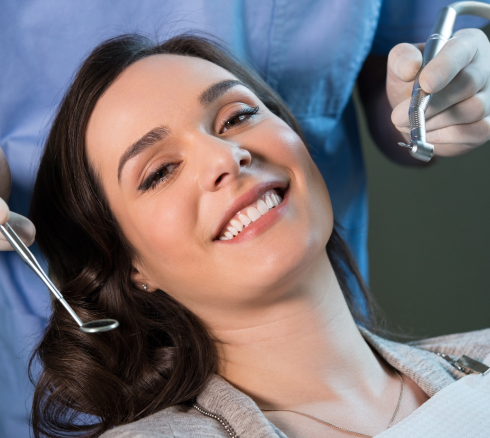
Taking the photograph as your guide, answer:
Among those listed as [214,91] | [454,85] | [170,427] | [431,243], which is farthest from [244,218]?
[431,243]

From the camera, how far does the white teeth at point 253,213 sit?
2.73 feet

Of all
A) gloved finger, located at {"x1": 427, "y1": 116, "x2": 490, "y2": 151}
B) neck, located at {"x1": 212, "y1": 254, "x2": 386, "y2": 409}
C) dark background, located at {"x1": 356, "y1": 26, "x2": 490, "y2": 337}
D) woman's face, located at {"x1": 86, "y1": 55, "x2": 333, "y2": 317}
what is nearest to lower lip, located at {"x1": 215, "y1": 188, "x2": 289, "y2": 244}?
woman's face, located at {"x1": 86, "y1": 55, "x2": 333, "y2": 317}

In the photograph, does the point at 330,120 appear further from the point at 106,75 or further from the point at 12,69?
the point at 12,69

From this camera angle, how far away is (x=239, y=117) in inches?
37.6

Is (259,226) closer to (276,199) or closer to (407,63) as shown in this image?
(276,199)

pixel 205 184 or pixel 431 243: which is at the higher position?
pixel 205 184

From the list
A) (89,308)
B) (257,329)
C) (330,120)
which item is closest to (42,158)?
(89,308)

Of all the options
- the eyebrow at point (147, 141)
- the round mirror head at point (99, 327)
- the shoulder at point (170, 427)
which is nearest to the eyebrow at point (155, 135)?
the eyebrow at point (147, 141)

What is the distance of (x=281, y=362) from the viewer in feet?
3.05

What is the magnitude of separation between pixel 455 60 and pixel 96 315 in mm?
756

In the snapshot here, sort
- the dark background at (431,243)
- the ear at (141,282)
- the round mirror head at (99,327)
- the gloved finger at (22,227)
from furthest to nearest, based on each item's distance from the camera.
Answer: the dark background at (431,243) < the ear at (141,282) < the gloved finger at (22,227) < the round mirror head at (99,327)

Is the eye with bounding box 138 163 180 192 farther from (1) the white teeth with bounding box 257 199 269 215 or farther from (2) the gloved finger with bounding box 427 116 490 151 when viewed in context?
(2) the gloved finger with bounding box 427 116 490 151

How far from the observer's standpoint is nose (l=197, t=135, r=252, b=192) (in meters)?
0.81

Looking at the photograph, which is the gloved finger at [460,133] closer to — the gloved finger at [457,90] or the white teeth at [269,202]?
the gloved finger at [457,90]
